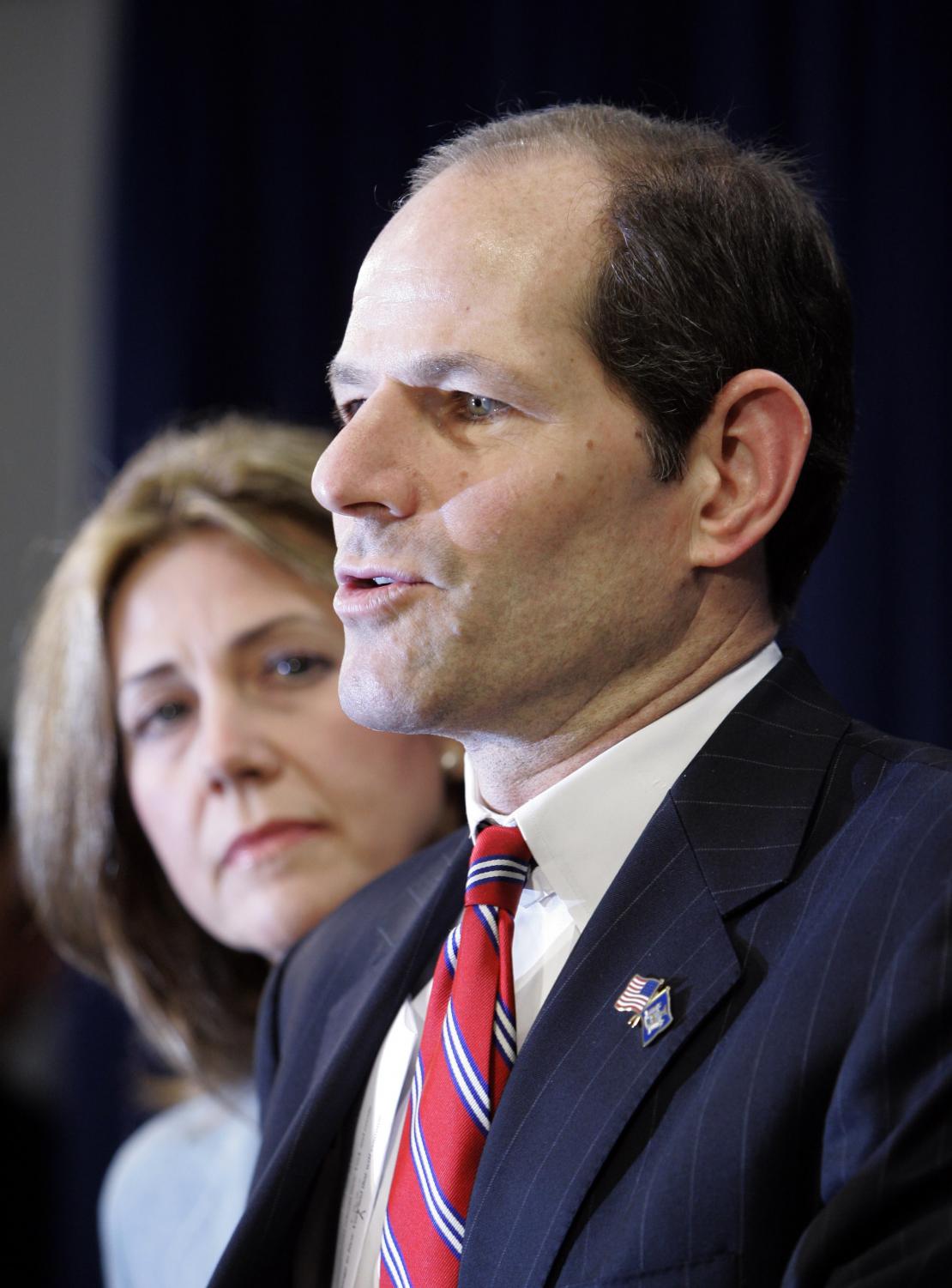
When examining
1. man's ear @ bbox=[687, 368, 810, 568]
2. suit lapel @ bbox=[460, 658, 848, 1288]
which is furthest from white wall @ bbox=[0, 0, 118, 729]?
suit lapel @ bbox=[460, 658, 848, 1288]

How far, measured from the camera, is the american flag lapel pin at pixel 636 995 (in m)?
1.07

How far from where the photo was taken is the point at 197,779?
193cm

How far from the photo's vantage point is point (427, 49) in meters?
3.02

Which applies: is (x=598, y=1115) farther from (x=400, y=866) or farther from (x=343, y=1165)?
(x=400, y=866)

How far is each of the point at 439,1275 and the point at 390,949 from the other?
1.33ft

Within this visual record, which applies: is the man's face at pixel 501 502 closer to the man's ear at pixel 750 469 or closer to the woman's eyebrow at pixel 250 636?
the man's ear at pixel 750 469

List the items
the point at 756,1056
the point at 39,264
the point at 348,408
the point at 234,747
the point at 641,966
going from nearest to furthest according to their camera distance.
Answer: the point at 756,1056
the point at 641,966
the point at 348,408
the point at 234,747
the point at 39,264

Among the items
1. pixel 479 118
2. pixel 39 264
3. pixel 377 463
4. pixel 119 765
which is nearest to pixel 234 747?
pixel 119 765

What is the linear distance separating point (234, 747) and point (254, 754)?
1.1 inches

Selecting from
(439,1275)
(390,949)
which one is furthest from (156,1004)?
(439,1275)

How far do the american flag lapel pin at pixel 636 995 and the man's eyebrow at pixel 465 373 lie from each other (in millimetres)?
485

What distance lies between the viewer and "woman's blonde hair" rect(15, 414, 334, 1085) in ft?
6.82

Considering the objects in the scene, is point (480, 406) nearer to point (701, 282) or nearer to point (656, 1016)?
point (701, 282)

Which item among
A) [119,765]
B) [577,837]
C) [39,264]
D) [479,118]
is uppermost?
[479,118]
